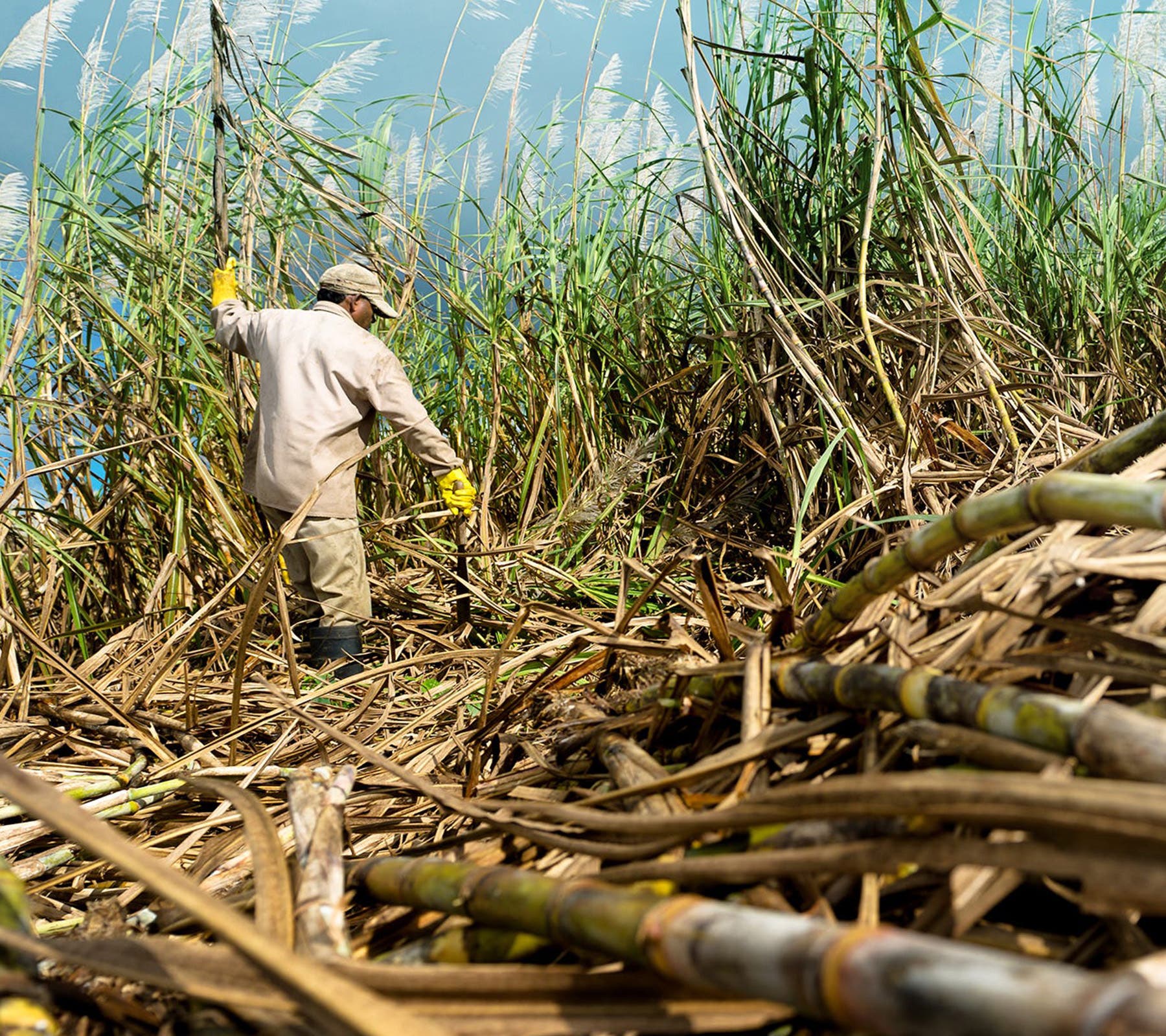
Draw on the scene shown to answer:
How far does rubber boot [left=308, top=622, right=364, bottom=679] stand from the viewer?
2799mm

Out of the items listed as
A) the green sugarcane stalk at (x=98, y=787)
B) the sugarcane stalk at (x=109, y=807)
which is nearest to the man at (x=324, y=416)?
the green sugarcane stalk at (x=98, y=787)

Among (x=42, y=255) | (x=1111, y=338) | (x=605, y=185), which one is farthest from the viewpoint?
(x=605, y=185)

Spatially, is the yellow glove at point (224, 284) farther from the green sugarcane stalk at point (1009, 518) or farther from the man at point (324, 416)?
the green sugarcane stalk at point (1009, 518)

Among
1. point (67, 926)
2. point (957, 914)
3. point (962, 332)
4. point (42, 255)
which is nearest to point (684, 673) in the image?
point (957, 914)

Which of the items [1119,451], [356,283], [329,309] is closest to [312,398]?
[329,309]

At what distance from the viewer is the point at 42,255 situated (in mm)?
2523

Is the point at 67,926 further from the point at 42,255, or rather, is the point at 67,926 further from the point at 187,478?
the point at 42,255

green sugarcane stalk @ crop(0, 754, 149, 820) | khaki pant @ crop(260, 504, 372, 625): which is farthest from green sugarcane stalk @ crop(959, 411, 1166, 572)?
khaki pant @ crop(260, 504, 372, 625)

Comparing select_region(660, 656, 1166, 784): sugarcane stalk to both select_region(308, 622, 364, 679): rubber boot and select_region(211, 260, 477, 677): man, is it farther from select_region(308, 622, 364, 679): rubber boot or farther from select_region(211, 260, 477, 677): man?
select_region(211, 260, 477, 677): man

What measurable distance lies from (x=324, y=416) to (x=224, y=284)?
20.6 inches

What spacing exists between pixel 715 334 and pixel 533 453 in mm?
766

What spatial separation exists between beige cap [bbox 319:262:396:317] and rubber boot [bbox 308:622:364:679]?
114 centimetres

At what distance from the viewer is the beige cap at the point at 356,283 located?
335cm

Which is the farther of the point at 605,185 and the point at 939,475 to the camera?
the point at 605,185
